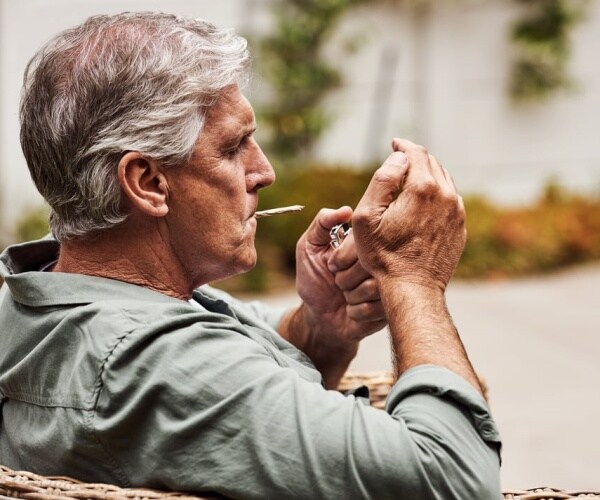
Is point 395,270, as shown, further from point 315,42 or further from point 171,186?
point 315,42

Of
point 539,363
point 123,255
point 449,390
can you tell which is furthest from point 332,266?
point 539,363

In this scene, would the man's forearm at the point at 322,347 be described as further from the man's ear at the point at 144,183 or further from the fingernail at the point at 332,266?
the man's ear at the point at 144,183

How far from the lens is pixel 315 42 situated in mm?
10188

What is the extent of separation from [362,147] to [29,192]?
10.5ft

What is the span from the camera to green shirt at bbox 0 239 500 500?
4.94 ft

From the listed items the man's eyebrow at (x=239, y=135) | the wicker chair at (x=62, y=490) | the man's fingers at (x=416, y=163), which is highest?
the man's eyebrow at (x=239, y=135)

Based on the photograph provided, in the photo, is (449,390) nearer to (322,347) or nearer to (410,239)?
(410,239)

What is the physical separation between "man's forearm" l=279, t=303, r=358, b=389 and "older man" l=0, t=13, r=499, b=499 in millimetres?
324

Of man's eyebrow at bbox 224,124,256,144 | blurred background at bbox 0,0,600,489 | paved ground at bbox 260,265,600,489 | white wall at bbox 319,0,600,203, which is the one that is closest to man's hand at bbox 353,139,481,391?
man's eyebrow at bbox 224,124,256,144

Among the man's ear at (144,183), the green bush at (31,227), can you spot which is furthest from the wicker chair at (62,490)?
the green bush at (31,227)

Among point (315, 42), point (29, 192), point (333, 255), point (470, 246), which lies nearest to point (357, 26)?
point (315, 42)

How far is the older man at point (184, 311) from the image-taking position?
152 centimetres

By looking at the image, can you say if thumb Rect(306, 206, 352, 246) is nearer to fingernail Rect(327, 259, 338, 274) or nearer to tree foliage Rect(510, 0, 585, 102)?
fingernail Rect(327, 259, 338, 274)

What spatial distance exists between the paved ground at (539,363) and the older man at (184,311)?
9.02 feet
